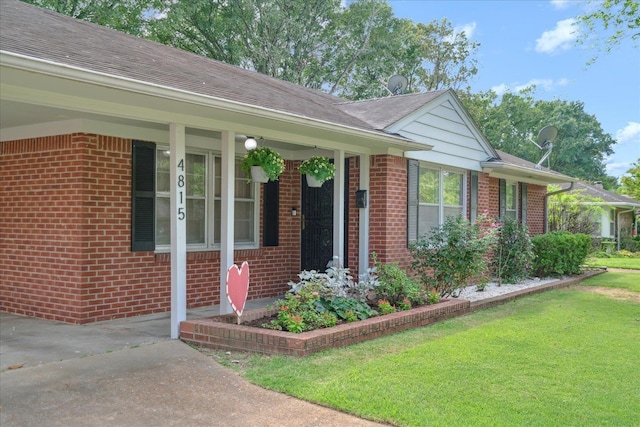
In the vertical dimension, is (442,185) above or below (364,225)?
above

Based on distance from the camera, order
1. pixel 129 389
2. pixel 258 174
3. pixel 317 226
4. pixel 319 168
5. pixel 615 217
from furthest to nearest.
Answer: pixel 615 217 < pixel 317 226 < pixel 319 168 < pixel 258 174 < pixel 129 389

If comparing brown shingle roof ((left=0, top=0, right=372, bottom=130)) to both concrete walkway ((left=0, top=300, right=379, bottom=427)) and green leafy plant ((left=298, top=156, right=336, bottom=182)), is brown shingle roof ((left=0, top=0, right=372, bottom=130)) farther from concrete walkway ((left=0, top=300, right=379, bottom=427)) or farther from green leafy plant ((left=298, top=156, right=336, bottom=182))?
concrete walkway ((left=0, top=300, right=379, bottom=427))

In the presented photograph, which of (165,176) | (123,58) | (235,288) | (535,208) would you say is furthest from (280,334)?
(535,208)

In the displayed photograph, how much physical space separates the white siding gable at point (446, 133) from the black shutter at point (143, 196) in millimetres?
3747

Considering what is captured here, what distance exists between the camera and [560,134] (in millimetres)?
46906

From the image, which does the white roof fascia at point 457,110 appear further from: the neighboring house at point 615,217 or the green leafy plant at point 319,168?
the neighboring house at point 615,217

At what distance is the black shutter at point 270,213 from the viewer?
9477mm

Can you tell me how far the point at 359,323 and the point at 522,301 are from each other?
14.6ft

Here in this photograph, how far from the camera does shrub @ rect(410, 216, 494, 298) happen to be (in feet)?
28.9

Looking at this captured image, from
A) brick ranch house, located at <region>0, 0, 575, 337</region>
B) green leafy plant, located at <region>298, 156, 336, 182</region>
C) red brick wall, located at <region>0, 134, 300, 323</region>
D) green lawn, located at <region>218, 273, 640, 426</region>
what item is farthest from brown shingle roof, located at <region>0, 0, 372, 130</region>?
green lawn, located at <region>218, 273, 640, 426</region>

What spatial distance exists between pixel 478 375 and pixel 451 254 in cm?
393

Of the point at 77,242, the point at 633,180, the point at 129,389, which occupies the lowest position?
the point at 129,389

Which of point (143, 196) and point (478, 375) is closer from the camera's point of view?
point (478, 375)

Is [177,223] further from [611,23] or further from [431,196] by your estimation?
[611,23]
